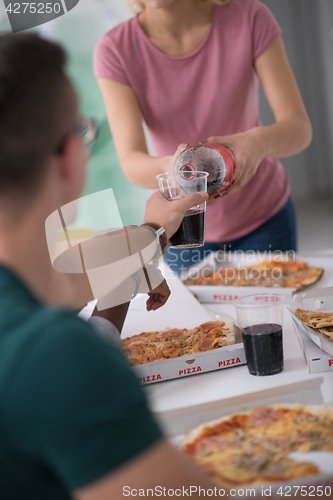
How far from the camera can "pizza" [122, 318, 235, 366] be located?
1.01 m

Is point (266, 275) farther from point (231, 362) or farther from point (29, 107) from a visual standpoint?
point (29, 107)

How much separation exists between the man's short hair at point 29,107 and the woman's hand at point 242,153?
1.93 ft

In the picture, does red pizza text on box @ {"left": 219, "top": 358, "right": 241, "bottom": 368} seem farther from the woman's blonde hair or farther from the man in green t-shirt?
the woman's blonde hair

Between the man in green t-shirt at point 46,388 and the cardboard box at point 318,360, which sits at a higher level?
the man in green t-shirt at point 46,388

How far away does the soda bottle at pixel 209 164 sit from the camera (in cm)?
105

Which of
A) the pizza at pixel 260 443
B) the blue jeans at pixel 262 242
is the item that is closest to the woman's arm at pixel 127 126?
the blue jeans at pixel 262 242

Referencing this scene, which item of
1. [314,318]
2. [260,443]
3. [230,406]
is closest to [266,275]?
[314,318]

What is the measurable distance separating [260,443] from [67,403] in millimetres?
412

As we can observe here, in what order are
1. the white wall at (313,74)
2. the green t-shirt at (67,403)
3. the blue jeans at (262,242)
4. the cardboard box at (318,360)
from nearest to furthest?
1. the green t-shirt at (67,403)
2. the cardboard box at (318,360)
3. the blue jeans at (262,242)
4. the white wall at (313,74)

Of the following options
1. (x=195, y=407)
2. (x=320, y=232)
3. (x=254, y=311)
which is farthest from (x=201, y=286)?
(x=320, y=232)

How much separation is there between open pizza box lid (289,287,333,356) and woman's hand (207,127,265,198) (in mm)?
307

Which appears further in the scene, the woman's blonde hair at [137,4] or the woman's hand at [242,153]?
the woman's blonde hair at [137,4]

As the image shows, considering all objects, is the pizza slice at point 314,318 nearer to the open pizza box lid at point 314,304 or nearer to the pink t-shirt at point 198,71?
the open pizza box lid at point 314,304

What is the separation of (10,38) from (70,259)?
0.57 meters
